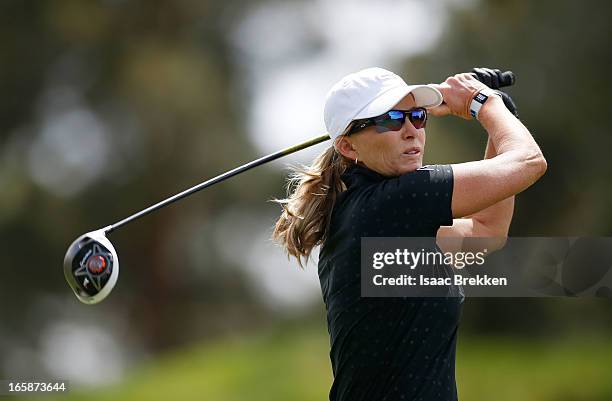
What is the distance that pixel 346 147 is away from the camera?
457 cm

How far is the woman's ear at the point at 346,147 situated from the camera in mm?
4543

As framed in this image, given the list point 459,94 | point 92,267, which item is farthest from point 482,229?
point 92,267

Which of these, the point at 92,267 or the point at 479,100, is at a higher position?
the point at 479,100

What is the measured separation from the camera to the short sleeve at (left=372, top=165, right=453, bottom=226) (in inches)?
164

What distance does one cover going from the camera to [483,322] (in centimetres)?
1605

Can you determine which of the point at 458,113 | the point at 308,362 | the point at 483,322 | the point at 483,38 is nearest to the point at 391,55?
the point at 483,38

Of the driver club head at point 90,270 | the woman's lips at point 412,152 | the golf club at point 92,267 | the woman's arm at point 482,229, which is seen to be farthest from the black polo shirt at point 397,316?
the driver club head at point 90,270

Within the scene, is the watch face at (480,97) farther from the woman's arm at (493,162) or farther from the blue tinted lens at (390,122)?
the blue tinted lens at (390,122)

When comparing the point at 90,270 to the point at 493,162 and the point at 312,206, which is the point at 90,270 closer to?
the point at 312,206

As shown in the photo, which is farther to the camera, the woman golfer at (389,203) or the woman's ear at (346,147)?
the woman's ear at (346,147)

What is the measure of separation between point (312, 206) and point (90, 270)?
3.36ft

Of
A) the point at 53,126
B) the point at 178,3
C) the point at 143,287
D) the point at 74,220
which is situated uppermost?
the point at 178,3

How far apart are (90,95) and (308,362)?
37.1ft

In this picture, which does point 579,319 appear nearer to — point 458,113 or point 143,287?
point 143,287
